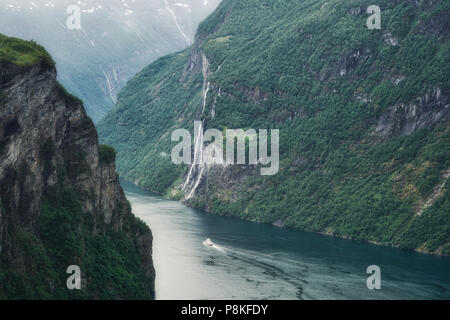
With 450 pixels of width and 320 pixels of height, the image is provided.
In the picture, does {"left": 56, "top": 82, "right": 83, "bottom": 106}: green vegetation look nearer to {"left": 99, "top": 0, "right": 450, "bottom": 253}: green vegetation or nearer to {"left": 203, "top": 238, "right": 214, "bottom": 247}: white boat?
{"left": 203, "top": 238, "right": 214, "bottom": 247}: white boat

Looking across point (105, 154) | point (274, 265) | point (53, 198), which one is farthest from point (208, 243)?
point (53, 198)

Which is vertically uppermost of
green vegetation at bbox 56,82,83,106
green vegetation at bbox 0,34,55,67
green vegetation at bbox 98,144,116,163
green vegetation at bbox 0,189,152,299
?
green vegetation at bbox 0,34,55,67

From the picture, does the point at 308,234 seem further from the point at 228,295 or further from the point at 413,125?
the point at 228,295

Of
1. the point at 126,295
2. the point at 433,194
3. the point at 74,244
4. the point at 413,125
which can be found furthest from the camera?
the point at 413,125

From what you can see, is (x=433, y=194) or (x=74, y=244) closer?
(x=74, y=244)

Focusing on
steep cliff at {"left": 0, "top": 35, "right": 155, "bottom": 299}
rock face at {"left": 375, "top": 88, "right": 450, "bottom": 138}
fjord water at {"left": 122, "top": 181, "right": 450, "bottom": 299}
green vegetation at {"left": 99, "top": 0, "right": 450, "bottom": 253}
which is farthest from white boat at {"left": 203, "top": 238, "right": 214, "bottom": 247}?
rock face at {"left": 375, "top": 88, "right": 450, "bottom": 138}

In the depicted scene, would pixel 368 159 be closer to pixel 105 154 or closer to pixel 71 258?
pixel 105 154
